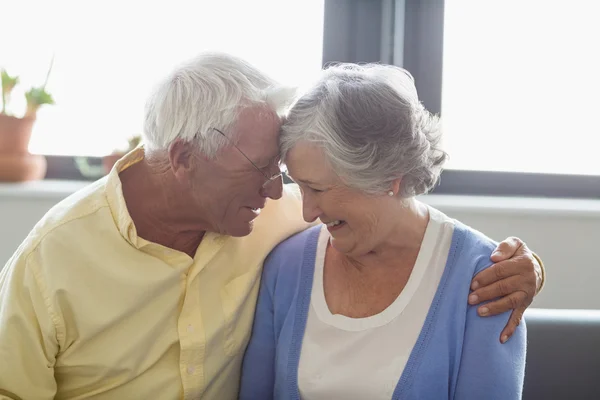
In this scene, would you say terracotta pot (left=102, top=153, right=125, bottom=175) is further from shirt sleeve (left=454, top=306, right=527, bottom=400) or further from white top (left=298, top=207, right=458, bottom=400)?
shirt sleeve (left=454, top=306, right=527, bottom=400)

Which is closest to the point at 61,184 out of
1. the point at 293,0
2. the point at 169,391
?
the point at 293,0

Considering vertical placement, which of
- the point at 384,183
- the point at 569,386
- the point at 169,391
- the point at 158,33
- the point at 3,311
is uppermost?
the point at 158,33

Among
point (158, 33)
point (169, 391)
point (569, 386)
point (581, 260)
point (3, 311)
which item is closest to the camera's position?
point (3, 311)

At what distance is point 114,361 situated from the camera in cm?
160

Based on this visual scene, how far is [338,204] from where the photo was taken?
161 cm

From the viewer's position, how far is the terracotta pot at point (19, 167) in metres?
2.63

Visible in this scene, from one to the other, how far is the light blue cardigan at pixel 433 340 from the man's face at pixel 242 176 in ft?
0.61

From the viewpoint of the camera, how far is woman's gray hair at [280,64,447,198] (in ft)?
5.07

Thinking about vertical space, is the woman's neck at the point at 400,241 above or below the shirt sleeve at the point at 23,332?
above

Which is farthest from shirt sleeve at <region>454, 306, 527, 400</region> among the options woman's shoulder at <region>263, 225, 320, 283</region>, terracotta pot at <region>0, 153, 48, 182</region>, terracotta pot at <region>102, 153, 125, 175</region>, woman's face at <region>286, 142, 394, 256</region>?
terracotta pot at <region>0, 153, 48, 182</region>

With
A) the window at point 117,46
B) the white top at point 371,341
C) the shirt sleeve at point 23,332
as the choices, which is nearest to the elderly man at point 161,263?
the shirt sleeve at point 23,332

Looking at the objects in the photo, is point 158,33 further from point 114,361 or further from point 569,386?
point 569,386

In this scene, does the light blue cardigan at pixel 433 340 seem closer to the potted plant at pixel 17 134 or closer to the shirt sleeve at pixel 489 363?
the shirt sleeve at pixel 489 363

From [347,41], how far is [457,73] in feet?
1.52
